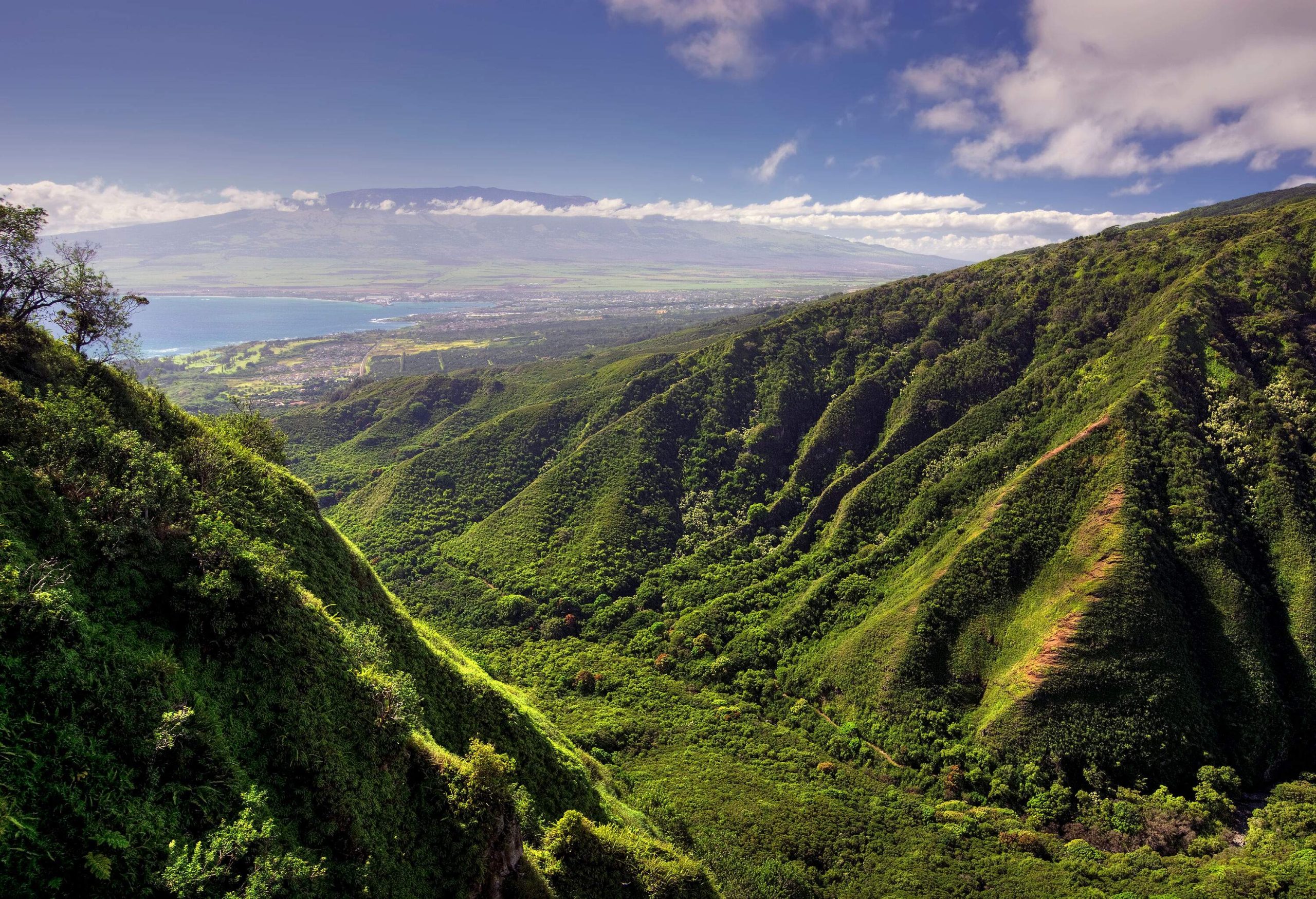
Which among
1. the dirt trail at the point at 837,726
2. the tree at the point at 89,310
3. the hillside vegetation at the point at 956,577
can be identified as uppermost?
the tree at the point at 89,310

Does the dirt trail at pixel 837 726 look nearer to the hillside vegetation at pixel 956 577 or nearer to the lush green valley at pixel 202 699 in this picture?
the hillside vegetation at pixel 956 577

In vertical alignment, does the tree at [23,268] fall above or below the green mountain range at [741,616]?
above

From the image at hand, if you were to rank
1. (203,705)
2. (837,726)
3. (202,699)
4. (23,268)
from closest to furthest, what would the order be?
(203,705) < (202,699) < (23,268) < (837,726)

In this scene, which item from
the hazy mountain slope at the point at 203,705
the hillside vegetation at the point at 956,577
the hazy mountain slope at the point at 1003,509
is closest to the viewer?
the hazy mountain slope at the point at 203,705

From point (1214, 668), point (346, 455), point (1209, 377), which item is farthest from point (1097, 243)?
point (346, 455)

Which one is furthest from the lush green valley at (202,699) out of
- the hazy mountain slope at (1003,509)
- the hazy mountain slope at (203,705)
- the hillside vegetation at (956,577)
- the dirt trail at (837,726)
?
the hazy mountain slope at (1003,509)

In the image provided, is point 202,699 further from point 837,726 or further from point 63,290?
point 837,726

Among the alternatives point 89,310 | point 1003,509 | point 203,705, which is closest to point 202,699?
point 203,705
